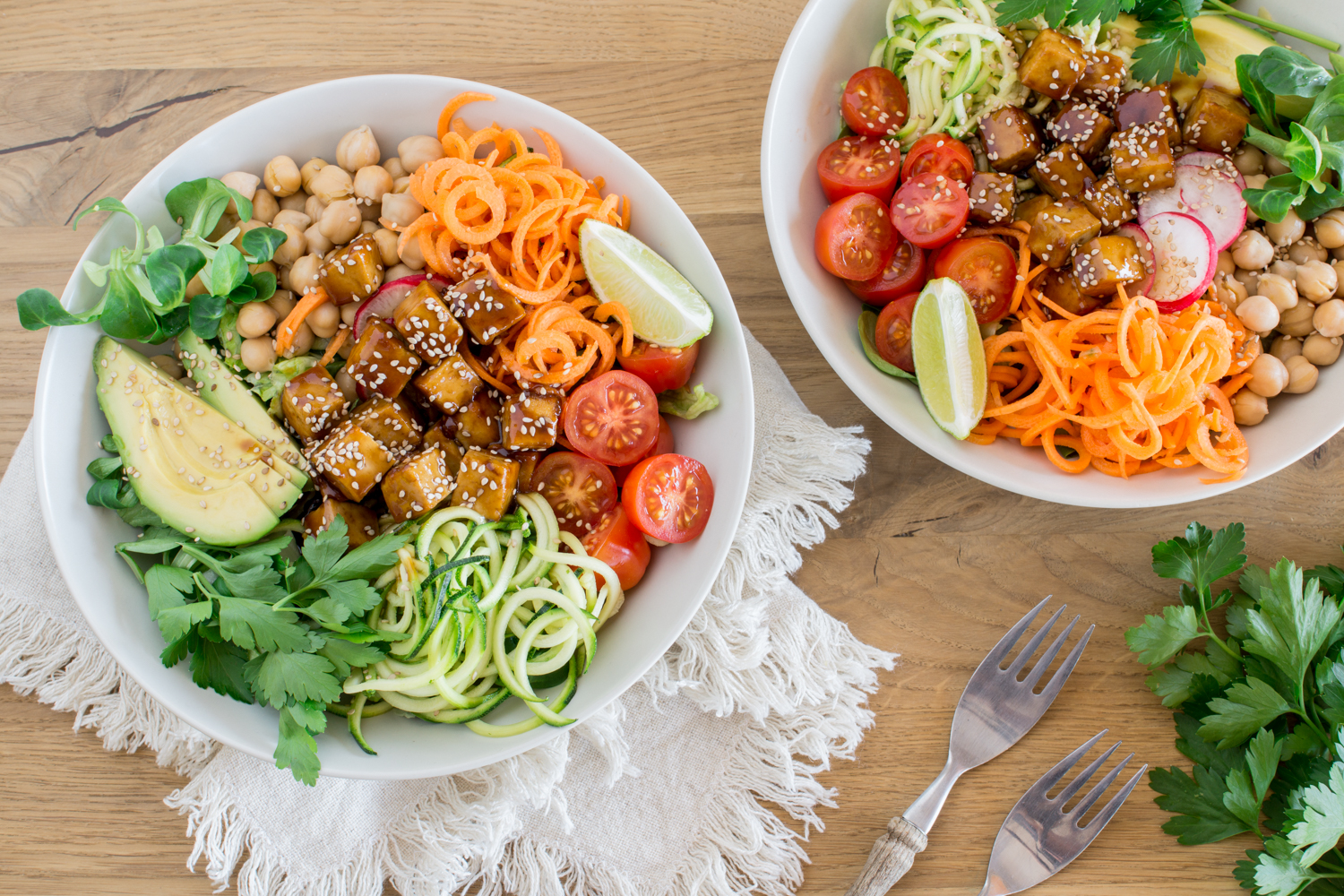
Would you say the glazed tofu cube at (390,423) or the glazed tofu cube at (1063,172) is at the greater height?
the glazed tofu cube at (1063,172)

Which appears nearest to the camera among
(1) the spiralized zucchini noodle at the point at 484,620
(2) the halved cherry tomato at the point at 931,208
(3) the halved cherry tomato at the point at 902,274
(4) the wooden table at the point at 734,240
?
(1) the spiralized zucchini noodle at the point at 484,620

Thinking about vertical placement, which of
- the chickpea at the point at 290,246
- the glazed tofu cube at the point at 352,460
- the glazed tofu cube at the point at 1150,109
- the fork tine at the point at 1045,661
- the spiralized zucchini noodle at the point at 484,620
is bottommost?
the fork tine at the point at 1045,661

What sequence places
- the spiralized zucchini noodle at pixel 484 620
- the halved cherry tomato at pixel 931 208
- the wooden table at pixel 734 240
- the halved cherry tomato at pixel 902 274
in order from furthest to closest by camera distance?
the wooden table at pixel 734 240 < the halved cherry tomato at pixel 902 274 < the halved cherry tomato at pixel 931 208 < the spiralized zucchini noodle at pixel 484 620

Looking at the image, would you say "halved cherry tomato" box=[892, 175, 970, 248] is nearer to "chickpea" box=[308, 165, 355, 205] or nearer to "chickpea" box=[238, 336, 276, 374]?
"chickpea" box=[308, 165, 355, 205]

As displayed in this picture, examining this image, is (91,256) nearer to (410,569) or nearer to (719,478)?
(410,569)

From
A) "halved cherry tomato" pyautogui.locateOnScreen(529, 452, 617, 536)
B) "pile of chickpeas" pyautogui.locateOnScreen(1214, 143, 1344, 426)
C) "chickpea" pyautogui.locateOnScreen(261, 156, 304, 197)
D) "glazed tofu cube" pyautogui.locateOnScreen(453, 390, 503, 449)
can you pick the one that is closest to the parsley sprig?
"pile of chickpeas" pyautogui.locateOnScreen(1214, 143, 1344, 426)

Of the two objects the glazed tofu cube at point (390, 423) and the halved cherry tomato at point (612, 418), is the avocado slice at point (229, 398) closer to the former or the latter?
the glazed tofu cube at point (390, 423)

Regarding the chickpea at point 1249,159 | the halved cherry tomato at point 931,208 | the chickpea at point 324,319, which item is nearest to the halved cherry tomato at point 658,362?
the halved cherry tomato at point 931,208
